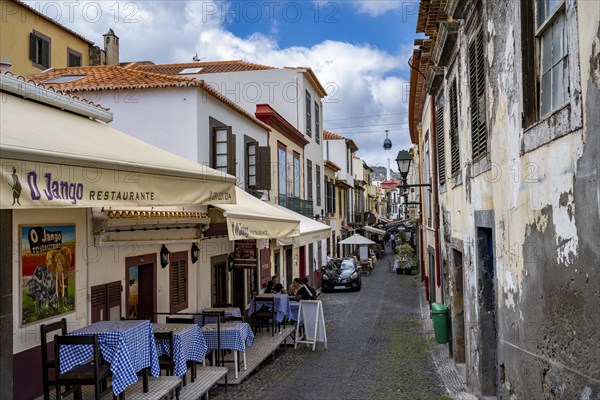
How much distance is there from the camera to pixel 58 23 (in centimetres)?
2295

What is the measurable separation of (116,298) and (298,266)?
53.0ft

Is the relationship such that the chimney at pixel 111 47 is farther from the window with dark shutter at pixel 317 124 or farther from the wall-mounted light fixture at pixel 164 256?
the wall-mounted light fixture at pixel 164 256

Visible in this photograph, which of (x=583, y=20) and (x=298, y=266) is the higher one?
(x=583, y=20)

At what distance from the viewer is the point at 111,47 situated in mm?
25125

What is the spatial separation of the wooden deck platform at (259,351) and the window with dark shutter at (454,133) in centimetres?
519

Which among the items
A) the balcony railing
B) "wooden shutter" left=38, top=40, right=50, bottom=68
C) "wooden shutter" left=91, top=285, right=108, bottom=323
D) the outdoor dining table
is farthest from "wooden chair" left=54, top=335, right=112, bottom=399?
"wooden shutter" left=38, top=40, right=50, bottom=68

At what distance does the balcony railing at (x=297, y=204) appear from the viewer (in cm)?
2077

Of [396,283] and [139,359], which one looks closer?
[139,359]

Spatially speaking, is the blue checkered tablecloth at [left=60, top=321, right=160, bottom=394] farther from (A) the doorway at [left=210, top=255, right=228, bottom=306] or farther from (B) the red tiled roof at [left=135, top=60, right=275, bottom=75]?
(B) the red tiled roof at [left=135, top=60, right=275, bottom=75]

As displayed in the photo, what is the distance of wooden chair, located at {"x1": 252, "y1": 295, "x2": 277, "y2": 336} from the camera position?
12.8 m

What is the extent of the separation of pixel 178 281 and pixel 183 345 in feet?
11.8

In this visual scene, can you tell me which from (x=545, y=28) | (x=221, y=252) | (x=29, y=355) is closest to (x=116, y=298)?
(x=29, y=355)

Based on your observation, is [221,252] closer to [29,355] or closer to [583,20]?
[29,355]

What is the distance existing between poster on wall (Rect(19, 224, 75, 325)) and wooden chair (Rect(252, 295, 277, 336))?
19.1ft
